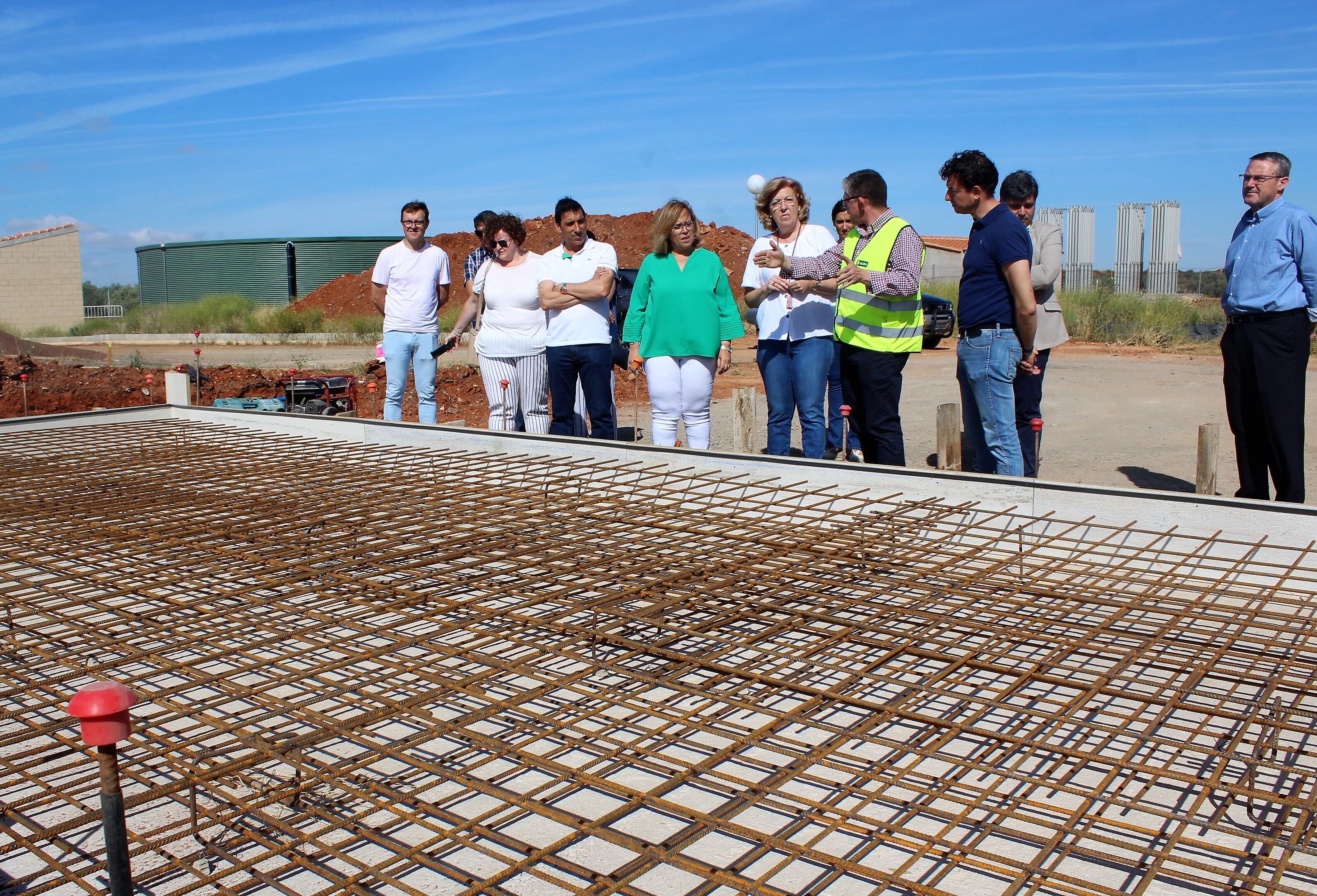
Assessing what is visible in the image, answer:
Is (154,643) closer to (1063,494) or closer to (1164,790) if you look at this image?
(1164,790)

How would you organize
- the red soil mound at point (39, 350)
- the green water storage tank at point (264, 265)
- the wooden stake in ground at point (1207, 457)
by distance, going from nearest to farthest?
the wooden stake in ground at point (1207, 457), the red soil mound at point (39, 350), the green water storage tank at point (264, 265)

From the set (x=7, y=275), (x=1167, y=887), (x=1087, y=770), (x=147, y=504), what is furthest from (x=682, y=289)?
(x=7, y=275)

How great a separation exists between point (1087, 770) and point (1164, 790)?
14cm

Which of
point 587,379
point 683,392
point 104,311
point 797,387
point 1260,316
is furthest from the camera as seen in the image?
point 104,311

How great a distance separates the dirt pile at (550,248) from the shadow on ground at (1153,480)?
23158mm

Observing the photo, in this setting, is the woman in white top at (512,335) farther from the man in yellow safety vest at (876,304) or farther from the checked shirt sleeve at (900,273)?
the checked shirt sleeve at (900,273)

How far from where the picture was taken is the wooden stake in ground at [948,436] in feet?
18.6

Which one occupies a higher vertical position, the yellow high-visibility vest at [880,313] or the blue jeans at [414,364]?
the yellow high-visibility vest at [880,313]

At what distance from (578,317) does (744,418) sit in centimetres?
147

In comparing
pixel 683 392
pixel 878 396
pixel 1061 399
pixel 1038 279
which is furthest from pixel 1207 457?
pixel 1061 399

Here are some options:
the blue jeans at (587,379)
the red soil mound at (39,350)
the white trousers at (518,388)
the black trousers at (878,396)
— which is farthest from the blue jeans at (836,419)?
the red soil mound at (39,350)

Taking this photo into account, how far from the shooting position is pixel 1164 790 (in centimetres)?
200

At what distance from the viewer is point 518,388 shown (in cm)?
581

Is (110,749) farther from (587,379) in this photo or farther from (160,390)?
(160,390)
